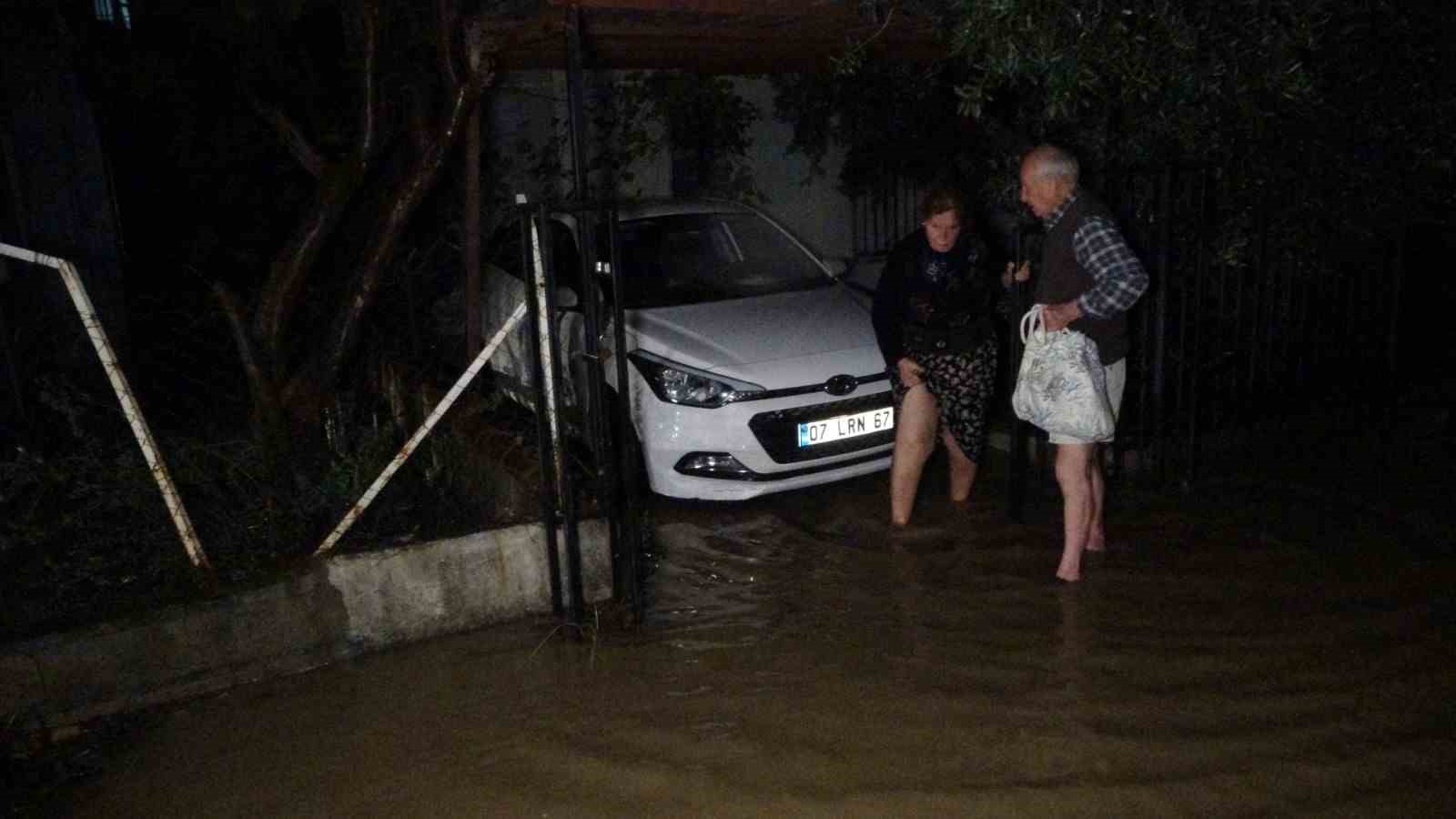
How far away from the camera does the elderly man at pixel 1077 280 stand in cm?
411

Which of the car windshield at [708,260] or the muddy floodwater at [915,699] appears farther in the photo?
the car windshield at [708,260]

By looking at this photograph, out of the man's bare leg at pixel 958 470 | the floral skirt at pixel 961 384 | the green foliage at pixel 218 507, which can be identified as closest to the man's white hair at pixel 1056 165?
the floral skirt at pixel 961 384

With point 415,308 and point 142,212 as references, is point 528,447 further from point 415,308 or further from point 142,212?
point 142,212

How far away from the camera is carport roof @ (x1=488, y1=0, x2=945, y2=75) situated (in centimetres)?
423

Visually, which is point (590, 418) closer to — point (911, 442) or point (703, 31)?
point (911, 442)

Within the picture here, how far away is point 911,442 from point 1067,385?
3.17 ft

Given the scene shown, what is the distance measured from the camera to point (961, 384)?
197 inches

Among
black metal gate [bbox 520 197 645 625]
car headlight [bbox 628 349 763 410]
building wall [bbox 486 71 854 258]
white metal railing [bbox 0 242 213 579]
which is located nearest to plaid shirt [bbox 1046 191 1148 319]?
car headlight [bbox 628 349 763 410]

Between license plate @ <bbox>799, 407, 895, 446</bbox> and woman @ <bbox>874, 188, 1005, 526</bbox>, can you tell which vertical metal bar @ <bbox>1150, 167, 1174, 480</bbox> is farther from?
license plate @ <bbox>799, 407, 895, 446</bbox>

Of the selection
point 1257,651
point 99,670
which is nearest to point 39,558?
point 99,670

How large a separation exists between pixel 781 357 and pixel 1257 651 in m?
2.42

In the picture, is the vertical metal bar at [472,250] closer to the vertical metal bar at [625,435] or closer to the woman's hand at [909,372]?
the vertical metal bar at [625,435]

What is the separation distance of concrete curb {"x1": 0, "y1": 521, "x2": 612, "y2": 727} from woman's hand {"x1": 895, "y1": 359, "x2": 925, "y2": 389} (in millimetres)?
1488

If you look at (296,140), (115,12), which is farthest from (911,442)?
(115,12)
